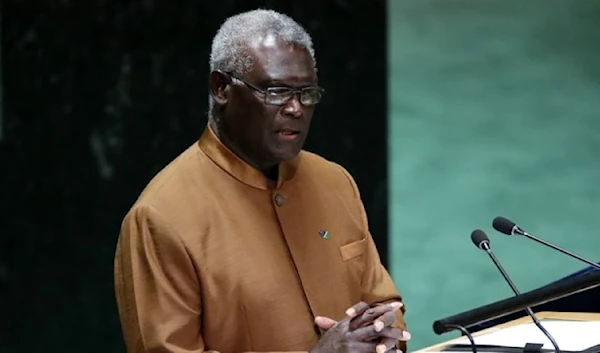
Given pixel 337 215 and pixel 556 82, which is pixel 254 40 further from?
pixel 556 82

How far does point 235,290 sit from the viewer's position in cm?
259

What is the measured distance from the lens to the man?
8.29 feet

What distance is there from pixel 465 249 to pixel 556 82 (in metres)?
0.84

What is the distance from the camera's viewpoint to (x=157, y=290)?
2.51m

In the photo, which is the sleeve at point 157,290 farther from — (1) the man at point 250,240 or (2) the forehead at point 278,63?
(2) the forehead at point 278,63

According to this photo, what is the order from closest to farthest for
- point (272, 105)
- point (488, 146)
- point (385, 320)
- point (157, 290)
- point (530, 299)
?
1. point (530, 299)
2. point (385, 320)
3. point (157, 290)
4. point (272, 105)
5. point (488, 146)

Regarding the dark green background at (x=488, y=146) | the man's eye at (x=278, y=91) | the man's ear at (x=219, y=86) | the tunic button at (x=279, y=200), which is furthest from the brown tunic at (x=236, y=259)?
the dark green background at (x=488, y=146)

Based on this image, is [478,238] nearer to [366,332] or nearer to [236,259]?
[366,332]

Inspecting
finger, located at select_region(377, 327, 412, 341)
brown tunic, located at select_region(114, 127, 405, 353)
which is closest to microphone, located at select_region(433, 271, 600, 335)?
finger, located at select_region(377, 327, 412, 341)

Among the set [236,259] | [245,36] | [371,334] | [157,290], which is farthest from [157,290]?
[245,36]

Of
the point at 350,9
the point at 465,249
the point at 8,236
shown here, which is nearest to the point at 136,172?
the point at 8,236

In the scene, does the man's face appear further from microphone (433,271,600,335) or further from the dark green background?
the dark green background

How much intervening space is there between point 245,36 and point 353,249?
0.60 metres

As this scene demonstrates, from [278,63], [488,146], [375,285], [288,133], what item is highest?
[278,63]
